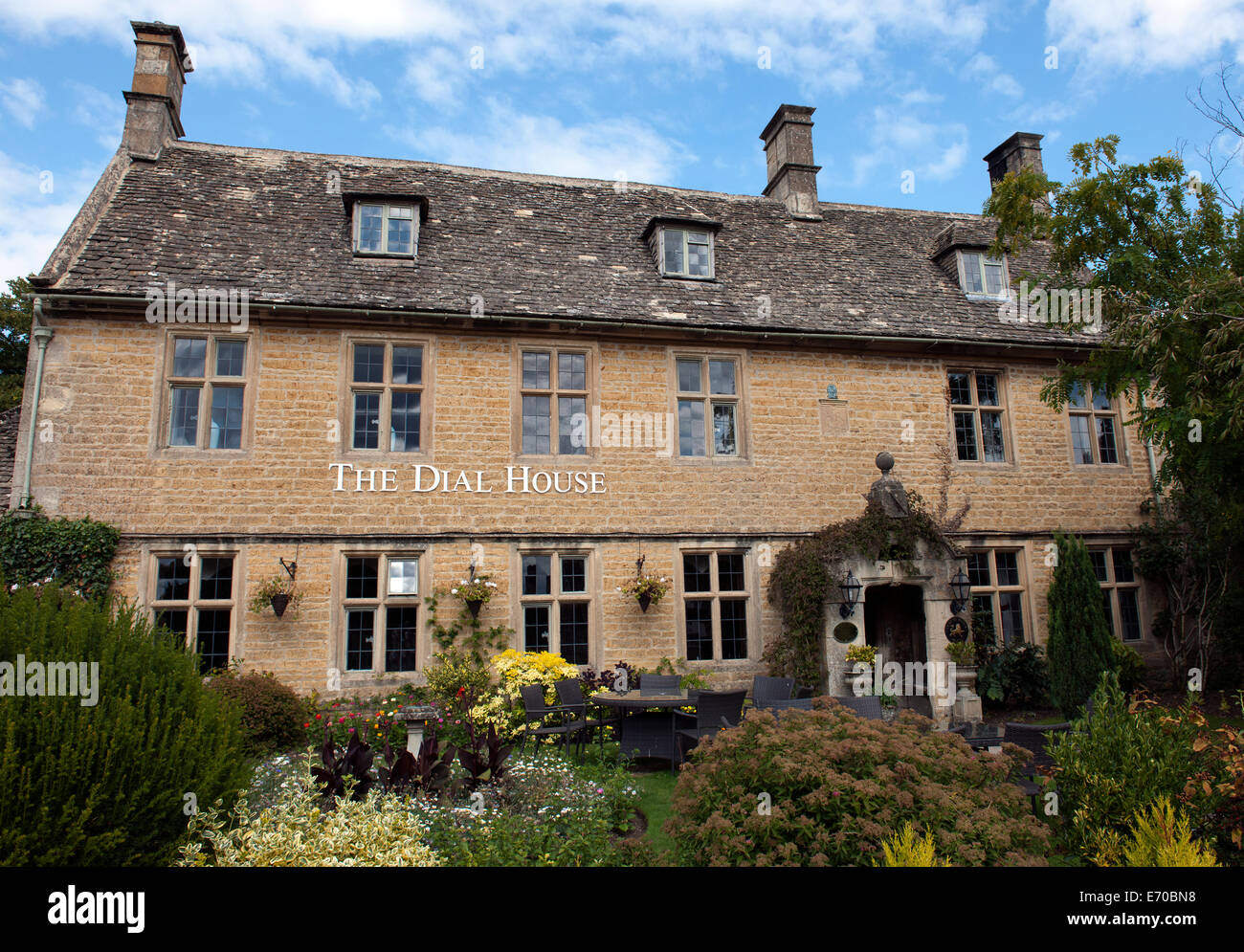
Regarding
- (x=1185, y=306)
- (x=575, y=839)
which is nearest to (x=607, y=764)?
(x=575, y=839)

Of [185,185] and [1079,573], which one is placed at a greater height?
[185,185]

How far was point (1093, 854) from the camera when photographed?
5.09m

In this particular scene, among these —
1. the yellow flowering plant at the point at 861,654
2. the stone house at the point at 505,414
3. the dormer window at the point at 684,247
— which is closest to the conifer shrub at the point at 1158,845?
the yellow flowering plant at the point at 861,654

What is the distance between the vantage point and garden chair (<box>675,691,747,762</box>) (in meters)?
8.41

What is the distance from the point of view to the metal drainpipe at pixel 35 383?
1048cm

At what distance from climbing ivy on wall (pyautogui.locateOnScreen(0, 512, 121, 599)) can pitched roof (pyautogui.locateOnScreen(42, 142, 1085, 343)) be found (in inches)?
127

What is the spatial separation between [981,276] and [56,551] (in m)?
15.8

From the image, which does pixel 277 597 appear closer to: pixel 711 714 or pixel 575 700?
pixel 575 700

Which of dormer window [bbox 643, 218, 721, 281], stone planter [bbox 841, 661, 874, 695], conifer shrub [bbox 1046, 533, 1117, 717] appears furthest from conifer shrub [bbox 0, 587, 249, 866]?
conifer shrub [bbox 1046, 533, 1117, 717]

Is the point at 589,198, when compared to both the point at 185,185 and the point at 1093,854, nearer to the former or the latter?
the point at 185,185

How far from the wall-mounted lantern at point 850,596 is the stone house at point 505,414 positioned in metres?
0.23

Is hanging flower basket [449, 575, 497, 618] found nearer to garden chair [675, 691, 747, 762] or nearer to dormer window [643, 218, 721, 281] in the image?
garden chair [675, 691, 747, 762]

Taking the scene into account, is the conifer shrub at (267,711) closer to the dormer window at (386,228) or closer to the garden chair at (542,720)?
the garden chair at (542,720)
